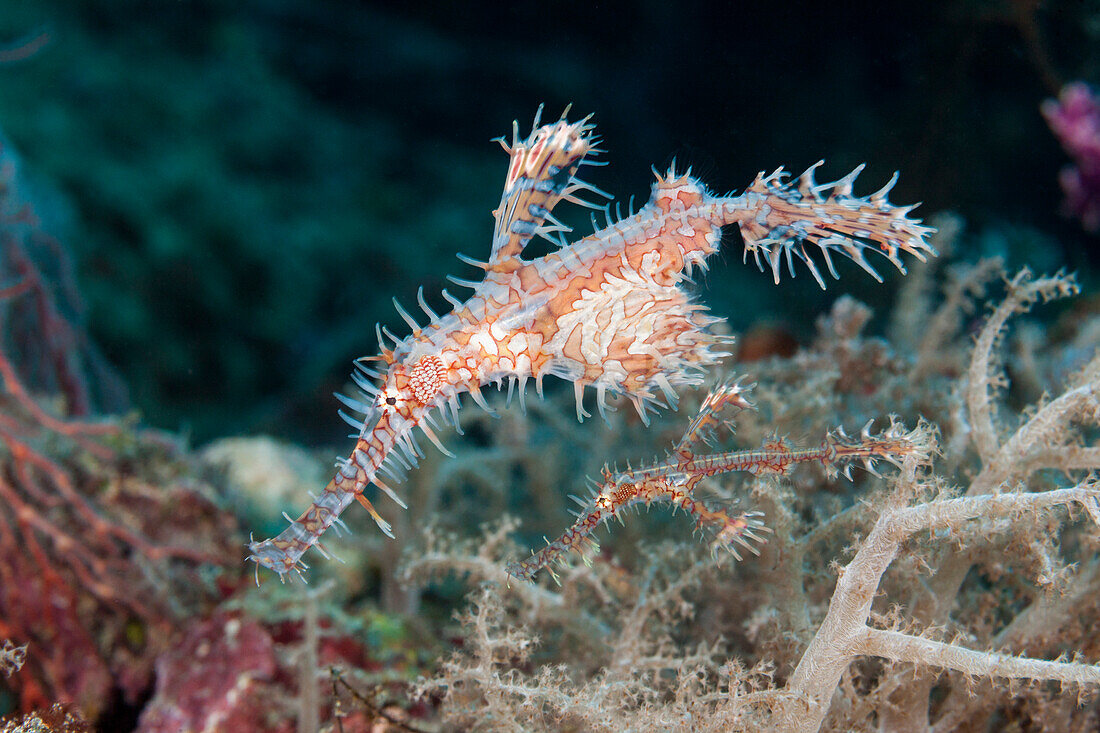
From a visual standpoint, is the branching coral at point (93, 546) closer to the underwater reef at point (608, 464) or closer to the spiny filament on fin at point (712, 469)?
the underwater reef at point (608, 464)

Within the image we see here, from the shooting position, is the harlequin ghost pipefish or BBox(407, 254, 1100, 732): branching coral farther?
BBox(407, 254, 1100, 732): branching coral

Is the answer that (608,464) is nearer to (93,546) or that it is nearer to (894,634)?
(894,634)

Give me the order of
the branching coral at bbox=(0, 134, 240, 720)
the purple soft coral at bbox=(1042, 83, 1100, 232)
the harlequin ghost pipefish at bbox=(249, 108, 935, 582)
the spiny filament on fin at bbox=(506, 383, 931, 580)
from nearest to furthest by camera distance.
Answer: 1. the harlequin ghost pipefish at bbox=(249, 108, 935, 582)
2. the spiny filament on fin at bbox=(506, 383, 931, 580)
3. the branching coral at bbox=(0, 134, 240, 720)
4. the purple soft coral at bbox=(1042, 83, 1100, 232)

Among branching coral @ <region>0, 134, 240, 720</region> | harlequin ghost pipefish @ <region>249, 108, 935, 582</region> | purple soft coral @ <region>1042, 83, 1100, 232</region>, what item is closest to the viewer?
harlequin ghost pipefish @ <region>249, 108, 935, 582</region>

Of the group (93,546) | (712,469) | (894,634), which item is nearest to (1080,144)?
(894,634)

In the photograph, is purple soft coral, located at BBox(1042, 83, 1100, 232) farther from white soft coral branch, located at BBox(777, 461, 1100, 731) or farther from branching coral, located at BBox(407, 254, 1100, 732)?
white soft coral branch, located at BBox(777, 461, 1100, 731)

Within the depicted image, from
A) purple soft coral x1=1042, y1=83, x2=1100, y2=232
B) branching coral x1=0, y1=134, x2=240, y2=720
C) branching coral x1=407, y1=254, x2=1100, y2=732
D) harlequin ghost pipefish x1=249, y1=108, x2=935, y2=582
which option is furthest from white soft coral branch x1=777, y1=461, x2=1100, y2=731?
purple soft coral x1=1042, y1=83, x2=1100, y2=232
